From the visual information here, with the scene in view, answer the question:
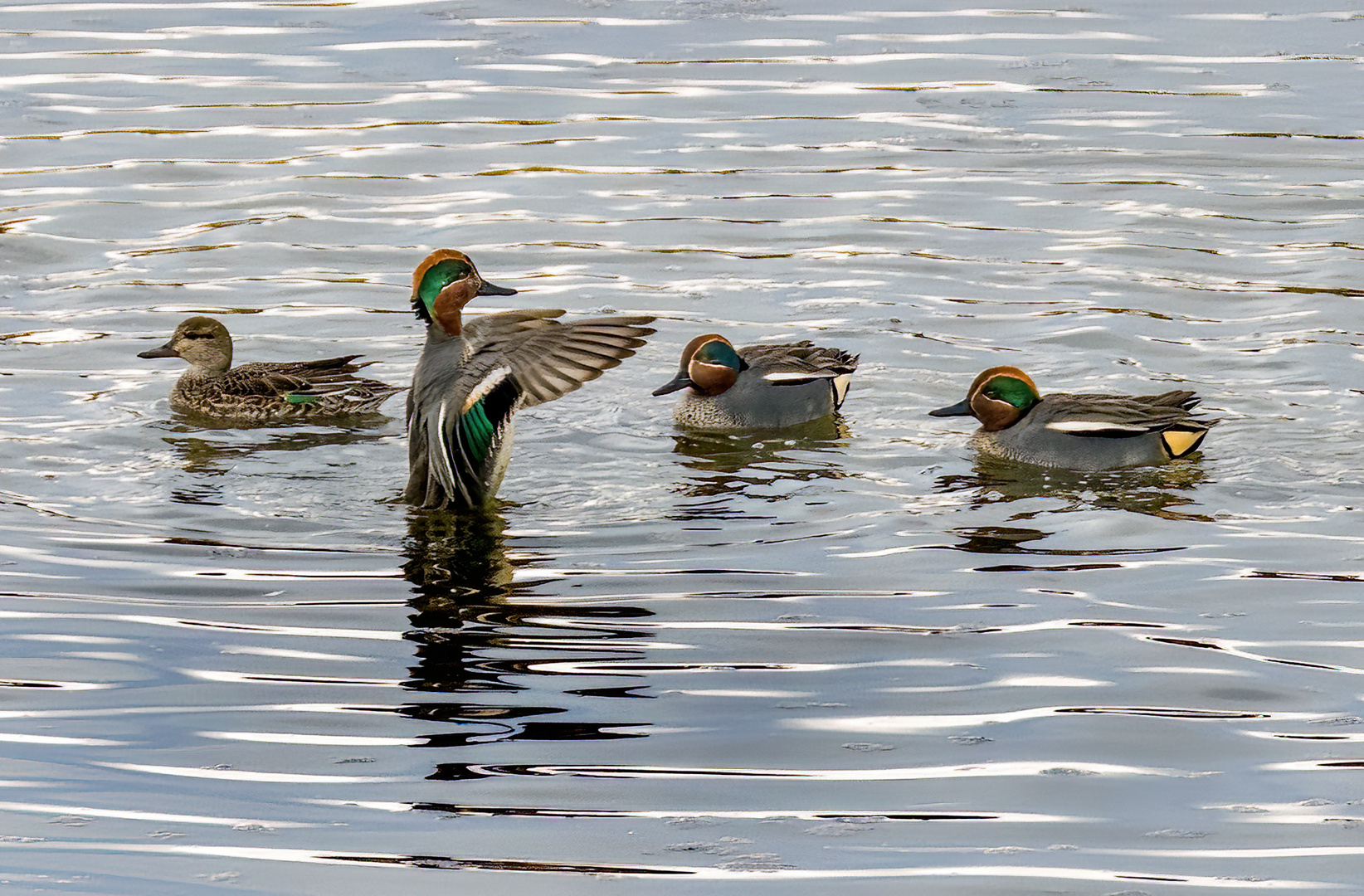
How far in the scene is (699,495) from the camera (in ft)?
32.2

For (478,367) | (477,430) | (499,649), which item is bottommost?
(499,649)

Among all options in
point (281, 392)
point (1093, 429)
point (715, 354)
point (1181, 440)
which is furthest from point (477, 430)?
point (1181, 440)

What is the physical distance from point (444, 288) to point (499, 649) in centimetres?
227

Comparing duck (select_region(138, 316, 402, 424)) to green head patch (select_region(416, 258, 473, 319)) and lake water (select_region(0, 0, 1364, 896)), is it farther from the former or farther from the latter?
green head patch (select_region(416, 258, 473, 319))

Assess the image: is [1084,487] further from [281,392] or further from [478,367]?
[281,392]

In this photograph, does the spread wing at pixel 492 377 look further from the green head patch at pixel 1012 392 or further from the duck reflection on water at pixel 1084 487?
the green head patch at pixel 1012 392

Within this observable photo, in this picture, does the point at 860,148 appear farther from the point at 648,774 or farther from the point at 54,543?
the point at 648,774

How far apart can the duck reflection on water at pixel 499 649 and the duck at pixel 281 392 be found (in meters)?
2.41

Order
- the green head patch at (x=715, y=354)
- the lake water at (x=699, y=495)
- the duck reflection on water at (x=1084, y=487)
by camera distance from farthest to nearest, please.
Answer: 1. the green head patch at (x=715, y=354)
2. the duck reflection on water at (x=1084, y=487)
3. the lake water at (x=699, y=495)

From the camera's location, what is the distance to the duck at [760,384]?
11.1 meters

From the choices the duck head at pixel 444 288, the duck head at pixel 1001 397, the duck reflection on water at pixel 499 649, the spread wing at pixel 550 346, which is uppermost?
the duck head at pixel 444 288

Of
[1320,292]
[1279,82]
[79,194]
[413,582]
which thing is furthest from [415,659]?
[1279,82]

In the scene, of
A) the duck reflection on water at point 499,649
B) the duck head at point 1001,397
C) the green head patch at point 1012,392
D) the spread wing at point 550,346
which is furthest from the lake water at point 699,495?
the spread wing at point 550,346

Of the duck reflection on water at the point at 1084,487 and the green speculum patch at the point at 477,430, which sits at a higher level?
the green speculum patch at the point at 477,430
